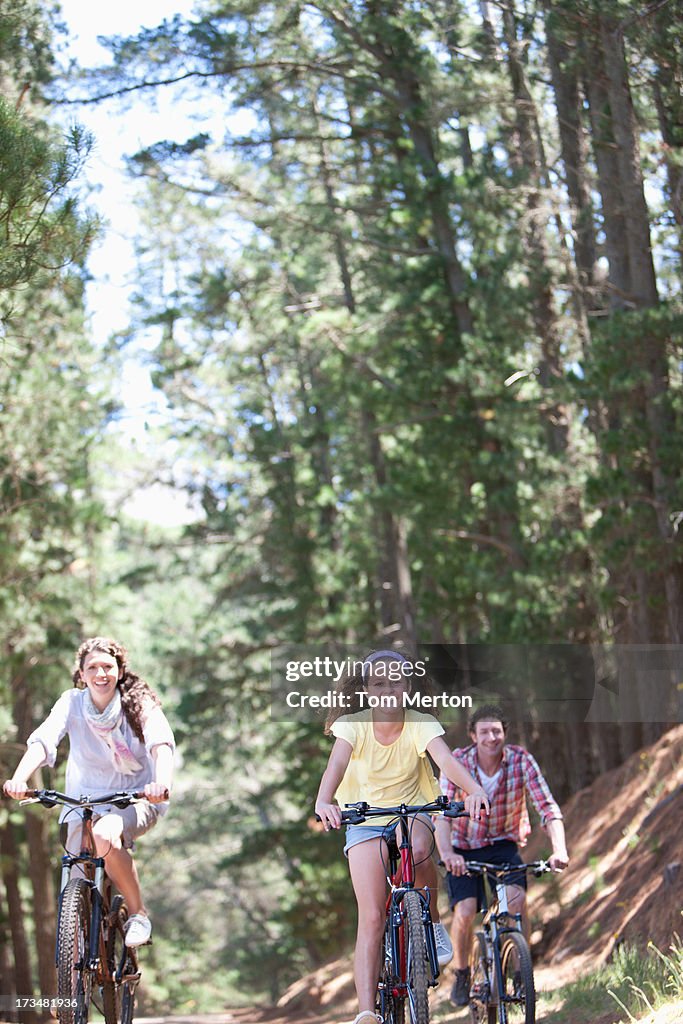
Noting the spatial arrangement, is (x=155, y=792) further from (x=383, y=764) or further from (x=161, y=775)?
(x=383, y=764)

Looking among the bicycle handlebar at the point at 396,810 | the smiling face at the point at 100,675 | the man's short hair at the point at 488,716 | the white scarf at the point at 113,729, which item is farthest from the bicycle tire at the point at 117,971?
the man's short hair at the point at 488,716

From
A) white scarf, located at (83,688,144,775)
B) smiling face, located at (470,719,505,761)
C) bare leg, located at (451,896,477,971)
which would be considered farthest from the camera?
bare leg, located at (451,896,477,971)

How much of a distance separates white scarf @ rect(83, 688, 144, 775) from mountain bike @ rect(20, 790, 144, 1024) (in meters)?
0.29

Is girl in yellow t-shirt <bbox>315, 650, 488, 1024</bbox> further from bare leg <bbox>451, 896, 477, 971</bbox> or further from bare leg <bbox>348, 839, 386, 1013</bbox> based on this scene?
bare leg <bbox>451, 896, 477, 971</bbox>

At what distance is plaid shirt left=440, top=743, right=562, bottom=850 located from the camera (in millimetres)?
6965

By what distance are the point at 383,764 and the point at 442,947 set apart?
3.08 feet

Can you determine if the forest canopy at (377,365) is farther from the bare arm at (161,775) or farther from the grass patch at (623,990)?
the grass patch at (623,990)

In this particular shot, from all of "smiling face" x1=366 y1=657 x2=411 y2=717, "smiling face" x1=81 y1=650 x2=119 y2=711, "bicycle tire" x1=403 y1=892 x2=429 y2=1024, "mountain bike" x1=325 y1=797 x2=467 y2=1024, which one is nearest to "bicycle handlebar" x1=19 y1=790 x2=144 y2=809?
"smiling face" x1=81 y1=650 x2=119 y2=711

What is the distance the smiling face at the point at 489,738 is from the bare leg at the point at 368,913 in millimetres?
1269

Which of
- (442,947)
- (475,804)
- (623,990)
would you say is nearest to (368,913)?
(442,947)

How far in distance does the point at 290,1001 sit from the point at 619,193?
1556 centimetres

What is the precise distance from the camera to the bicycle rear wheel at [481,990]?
654 cm

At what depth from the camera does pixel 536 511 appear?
16031mm

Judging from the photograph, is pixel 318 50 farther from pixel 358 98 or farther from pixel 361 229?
pixel 361 229
